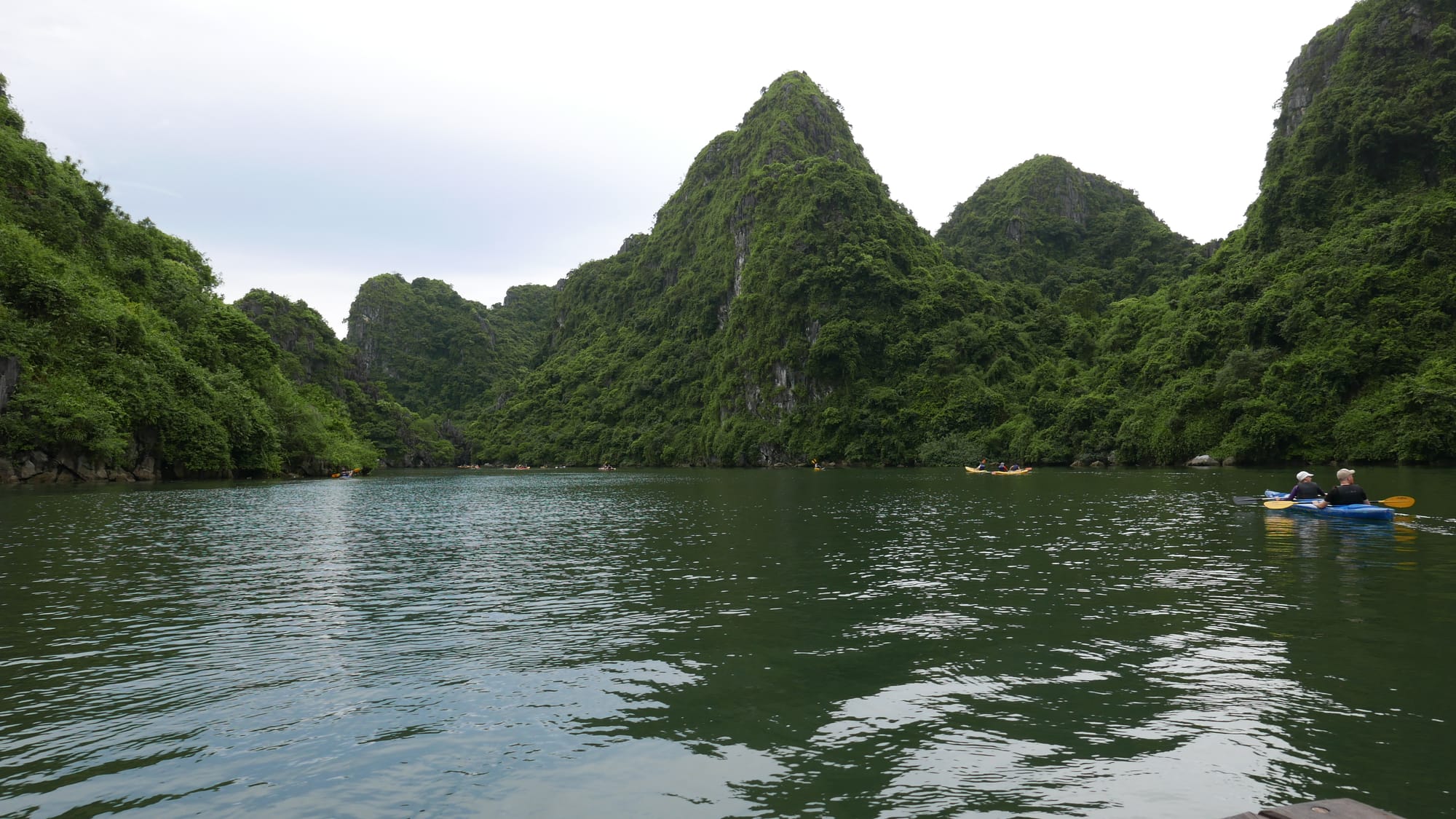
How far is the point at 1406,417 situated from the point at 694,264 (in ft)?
448

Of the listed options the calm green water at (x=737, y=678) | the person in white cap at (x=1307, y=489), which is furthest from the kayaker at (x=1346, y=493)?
the calm green water at (x=737, y=678)

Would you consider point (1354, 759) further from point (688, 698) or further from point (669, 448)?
point (669, 448)

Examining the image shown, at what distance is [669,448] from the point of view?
454 feet

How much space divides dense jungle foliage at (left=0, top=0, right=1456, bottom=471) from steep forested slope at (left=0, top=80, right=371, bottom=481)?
24cm

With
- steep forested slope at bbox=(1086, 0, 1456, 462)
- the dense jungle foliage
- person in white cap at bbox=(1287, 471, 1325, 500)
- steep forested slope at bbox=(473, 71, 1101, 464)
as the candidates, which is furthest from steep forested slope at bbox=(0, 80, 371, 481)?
steep forested slope at bbox=(1086, 0, 1456, 462)

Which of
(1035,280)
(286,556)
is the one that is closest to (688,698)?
(286,556)

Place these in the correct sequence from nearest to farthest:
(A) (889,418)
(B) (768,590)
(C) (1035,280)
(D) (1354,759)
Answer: (D) (1354,759) < (B) (768,590) < (A) (889,418) < (C) (1035,280)

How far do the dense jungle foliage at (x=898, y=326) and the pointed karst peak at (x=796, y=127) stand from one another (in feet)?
2.92

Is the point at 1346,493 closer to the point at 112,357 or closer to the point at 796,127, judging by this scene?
the point at 112,357

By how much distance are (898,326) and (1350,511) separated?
105968 mm

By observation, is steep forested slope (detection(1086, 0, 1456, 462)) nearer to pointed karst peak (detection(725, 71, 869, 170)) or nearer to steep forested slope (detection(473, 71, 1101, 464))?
steep forested slope (detection(473, 71, 1101, 464))

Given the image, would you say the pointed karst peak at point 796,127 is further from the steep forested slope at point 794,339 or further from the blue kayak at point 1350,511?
the blue kayak at point 1350,511

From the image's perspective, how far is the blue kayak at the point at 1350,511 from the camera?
22.7 metres

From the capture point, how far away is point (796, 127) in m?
172
